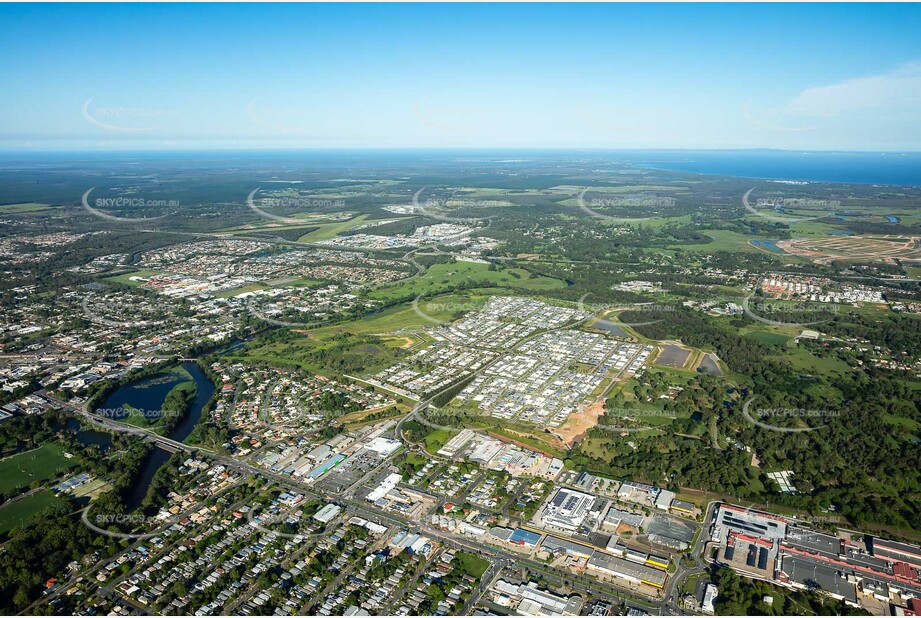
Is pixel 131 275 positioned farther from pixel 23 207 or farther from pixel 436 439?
pixel 23 207

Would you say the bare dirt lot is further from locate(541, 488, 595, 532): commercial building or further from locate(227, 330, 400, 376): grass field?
locate(227, 330, 400, 376): grass field

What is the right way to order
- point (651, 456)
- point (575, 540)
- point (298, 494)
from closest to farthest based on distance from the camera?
point (575, 540) → point (298, 494) → point (651, 456)

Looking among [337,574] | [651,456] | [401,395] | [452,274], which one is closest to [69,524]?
[337,574]

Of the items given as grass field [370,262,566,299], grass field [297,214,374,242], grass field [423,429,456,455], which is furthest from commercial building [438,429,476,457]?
grass field [297,214,374,242]

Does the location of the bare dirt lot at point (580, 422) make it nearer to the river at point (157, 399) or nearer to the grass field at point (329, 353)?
the grass field at point (329, 353)

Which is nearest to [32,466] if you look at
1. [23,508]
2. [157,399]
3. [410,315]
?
[23,508]

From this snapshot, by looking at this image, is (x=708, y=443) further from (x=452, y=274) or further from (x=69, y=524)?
(x=452, y=274)

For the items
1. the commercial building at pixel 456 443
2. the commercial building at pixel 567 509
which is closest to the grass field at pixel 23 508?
the commercial building at pixel 456 443
